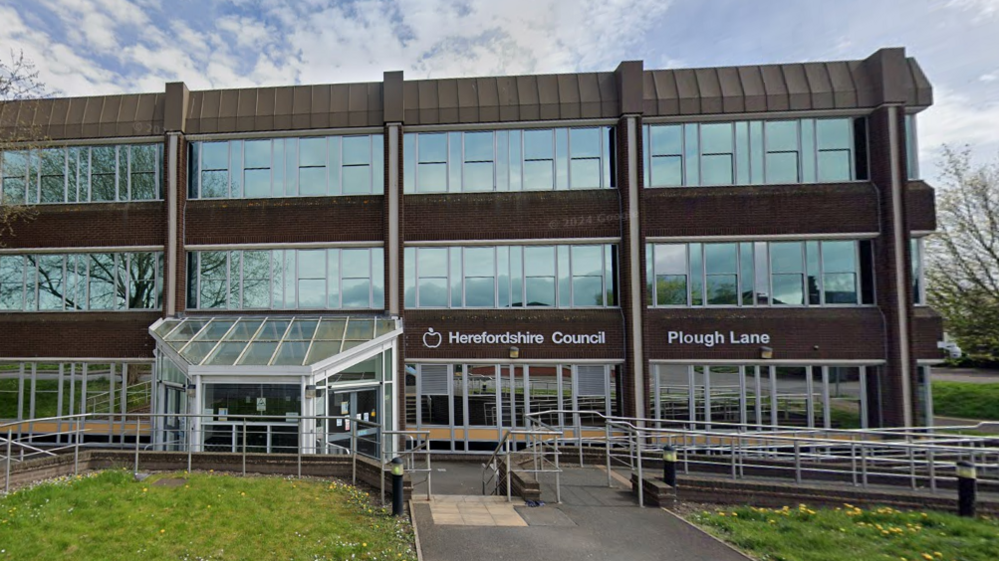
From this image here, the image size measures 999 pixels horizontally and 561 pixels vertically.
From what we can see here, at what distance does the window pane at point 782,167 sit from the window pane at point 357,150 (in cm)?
1097

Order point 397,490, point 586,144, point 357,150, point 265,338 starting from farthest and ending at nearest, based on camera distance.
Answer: point 357,150
point 586,144
point 265,338
point 397,490

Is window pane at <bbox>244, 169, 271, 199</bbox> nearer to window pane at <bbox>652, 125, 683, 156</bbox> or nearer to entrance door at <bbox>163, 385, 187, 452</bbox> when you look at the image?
entrance door at <bbox>163, 385, 187, 452</bbox>

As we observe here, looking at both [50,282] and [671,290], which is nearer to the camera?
[671,290]

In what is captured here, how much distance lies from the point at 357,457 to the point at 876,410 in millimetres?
12663

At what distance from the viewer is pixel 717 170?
14.2 metres

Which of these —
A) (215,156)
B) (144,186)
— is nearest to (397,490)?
(215,156)

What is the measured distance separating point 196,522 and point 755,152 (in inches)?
577

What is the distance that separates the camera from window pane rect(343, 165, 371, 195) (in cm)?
1477

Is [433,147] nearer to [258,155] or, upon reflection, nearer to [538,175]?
[538,175]

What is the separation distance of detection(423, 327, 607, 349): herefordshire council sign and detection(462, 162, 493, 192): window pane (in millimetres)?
4001

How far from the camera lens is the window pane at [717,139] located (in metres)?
14.3

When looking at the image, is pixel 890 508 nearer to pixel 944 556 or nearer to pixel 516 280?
pixel 944 556

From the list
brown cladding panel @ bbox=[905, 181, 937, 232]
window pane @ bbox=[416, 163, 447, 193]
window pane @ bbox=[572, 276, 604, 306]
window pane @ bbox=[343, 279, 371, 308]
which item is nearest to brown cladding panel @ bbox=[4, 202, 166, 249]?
window pane @ bbox=[343, 279, 371, 308]

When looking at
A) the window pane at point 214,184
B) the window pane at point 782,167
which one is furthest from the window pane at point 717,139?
the window pane at point 214,184
